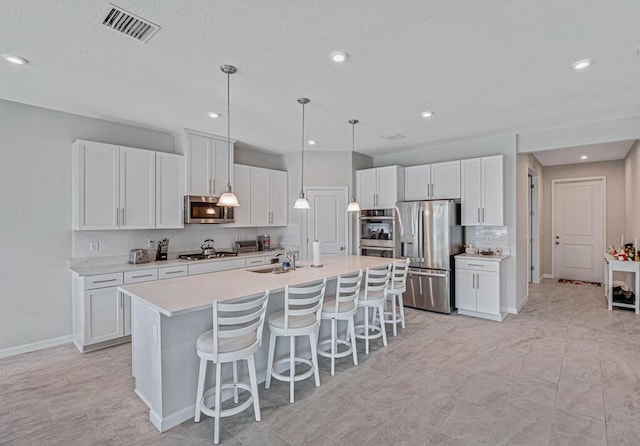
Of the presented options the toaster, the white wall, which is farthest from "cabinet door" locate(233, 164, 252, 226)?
the white wall

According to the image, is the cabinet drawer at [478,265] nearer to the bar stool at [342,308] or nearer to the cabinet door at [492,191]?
the cabinet door at [492,191]

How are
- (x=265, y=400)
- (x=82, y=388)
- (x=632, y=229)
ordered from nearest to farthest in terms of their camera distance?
(x=265, y=400)
(x=82, y=388)
(x=632, y=229)

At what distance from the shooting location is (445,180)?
214 inches

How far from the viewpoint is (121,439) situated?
7.36 ft

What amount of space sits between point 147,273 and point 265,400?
7.73 feet

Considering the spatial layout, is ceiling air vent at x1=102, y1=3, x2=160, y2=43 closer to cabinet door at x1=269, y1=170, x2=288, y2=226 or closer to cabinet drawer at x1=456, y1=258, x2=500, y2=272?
cabinet door at x1=269, y1=170, x2=288, y2=226

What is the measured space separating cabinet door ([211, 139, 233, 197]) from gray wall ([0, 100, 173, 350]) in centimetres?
159

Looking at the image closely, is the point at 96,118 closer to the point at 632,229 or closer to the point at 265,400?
the point at 265,400

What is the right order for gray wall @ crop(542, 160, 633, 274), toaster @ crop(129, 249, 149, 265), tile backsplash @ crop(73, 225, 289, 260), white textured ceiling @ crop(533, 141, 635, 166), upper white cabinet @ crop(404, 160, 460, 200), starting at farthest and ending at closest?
gray wall @ crop(542, 160, 633, 274) < white textured ceiling @ crop(533, 141, 635, 166) < upper white cabinet @ crop(404, 160, 460, 200) < toaster @ crop(129, 249, 149, 265) < tile backsplash @ crop(73, 225, 289, 260)

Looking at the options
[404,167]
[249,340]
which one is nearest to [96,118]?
[249,340]

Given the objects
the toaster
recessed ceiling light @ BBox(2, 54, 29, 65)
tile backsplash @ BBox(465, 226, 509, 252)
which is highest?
recessed ceiling light @ BBox(2, 54, 29, 65)

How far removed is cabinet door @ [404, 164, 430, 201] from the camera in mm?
5648

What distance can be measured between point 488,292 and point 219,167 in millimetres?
4398

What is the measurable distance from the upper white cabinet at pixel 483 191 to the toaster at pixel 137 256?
4677 millimetres
